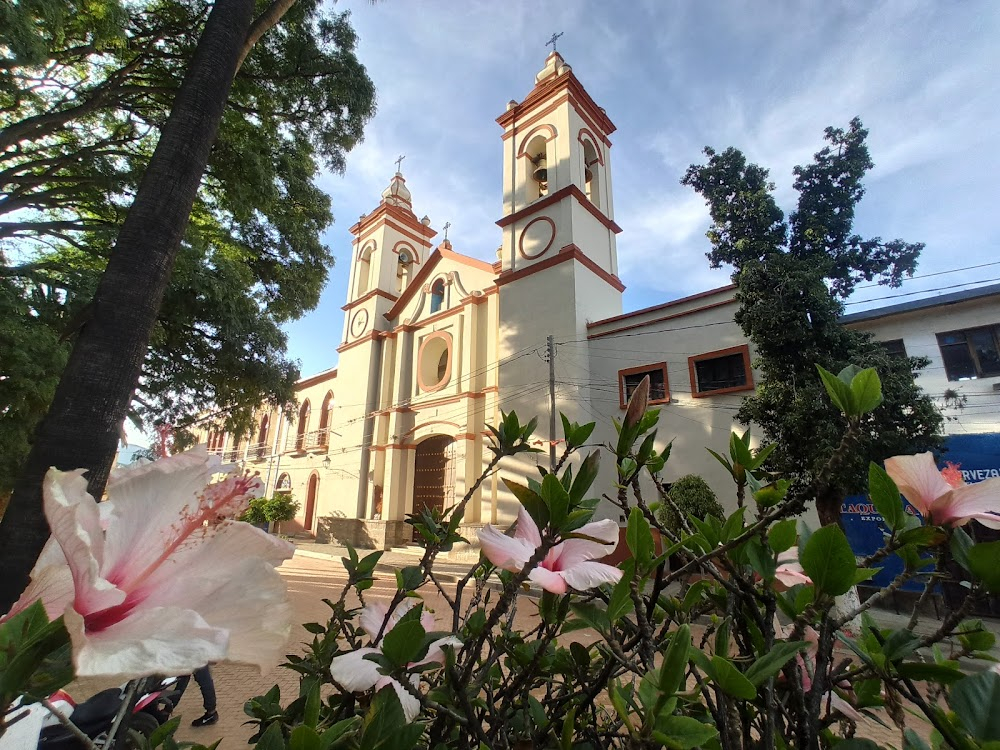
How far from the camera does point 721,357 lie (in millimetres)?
9172

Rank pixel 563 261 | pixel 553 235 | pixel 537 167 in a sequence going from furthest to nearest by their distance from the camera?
pixel 537 167 → pixel 553 235 → pixel 563 261

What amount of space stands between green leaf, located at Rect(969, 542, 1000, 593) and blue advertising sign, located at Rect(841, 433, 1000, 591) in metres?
7.80

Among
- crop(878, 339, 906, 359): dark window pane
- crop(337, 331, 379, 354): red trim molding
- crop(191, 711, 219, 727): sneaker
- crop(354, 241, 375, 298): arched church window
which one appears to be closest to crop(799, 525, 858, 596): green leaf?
crop(191, 711, 219, 727): sneaker

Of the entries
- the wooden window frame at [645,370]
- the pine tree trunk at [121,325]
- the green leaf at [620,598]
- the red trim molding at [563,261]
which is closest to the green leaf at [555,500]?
the green leaf at [620,598]

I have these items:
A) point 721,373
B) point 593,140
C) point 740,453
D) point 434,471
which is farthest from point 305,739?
point 593,140

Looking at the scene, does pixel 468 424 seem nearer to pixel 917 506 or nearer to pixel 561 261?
pixel 561 261

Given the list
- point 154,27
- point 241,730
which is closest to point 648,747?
point 241,730

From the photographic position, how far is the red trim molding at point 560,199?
11828 millimetres

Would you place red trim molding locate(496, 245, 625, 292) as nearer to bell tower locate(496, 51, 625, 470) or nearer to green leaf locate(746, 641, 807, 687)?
bell tower locate(496, 51, 625, 470)

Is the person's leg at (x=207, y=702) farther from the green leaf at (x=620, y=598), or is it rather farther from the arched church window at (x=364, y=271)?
the arched church window at (x=364, y=271)

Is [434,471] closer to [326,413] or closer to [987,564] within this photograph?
[326,413]

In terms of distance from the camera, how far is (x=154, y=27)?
5.38 metres

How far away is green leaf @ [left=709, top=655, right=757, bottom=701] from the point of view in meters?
0.49

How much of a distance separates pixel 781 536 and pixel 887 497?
15cm
